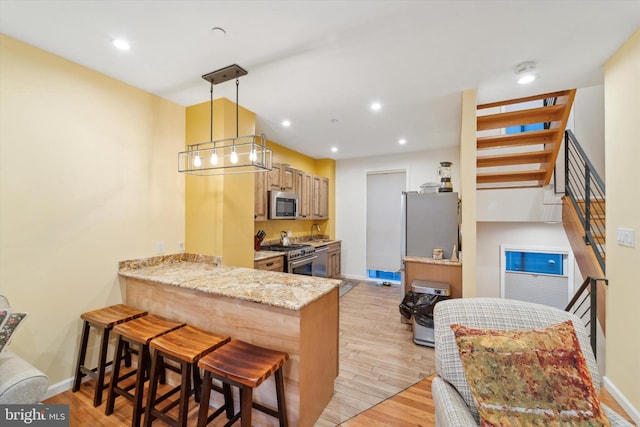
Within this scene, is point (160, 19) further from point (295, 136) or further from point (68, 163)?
point (295, 136)

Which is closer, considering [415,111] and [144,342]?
[144,342]

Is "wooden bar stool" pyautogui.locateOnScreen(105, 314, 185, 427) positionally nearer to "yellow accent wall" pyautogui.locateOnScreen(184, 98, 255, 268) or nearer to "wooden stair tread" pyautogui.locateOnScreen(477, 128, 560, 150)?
"yellow accent wall" pyautogui.locateOnScreen(184, 98, 255, 268)

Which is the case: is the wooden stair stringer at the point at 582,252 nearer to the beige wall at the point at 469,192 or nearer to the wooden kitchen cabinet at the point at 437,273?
the beige wall at the point at 469,192

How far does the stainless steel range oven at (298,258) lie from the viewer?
394 cm

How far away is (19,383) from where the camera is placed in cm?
139

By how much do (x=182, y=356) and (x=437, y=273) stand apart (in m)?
2.88

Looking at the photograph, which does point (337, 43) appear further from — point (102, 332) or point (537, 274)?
point (537, 274)

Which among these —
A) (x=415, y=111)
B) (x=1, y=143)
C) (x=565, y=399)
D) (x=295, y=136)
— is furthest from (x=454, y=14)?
(x=1, y=143)

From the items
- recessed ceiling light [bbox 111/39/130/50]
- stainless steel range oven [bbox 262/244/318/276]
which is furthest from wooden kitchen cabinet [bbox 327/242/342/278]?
recessed ceiling light [bbox 111/39/130/50]

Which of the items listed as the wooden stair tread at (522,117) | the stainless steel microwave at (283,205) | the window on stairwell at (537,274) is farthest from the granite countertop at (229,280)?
the window on stairwell at (537,274)

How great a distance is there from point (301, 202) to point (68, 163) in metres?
3.27

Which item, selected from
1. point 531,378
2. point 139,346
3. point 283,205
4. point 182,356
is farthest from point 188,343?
point 283,205

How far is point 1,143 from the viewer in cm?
Result: 181

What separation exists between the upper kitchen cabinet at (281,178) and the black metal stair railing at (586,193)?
3873 mm
